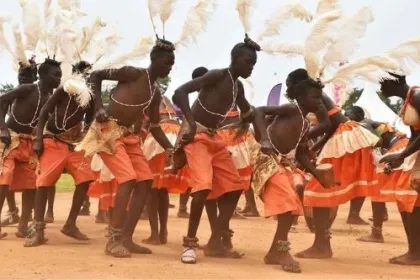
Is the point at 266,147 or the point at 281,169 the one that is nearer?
the point at 266,147

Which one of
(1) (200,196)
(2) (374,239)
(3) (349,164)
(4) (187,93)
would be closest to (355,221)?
(2) (374,239)

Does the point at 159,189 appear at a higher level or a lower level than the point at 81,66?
lower

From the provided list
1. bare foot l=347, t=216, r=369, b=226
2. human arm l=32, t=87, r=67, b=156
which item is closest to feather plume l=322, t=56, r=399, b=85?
human arm l=32, t=87, r=67, b=156

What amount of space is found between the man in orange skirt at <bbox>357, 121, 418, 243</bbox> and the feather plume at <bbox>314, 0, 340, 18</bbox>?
155 cm

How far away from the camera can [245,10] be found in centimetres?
578

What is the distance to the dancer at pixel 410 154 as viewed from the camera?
5445mm

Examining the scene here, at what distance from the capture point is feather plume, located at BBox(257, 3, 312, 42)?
227 inches

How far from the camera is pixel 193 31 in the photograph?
19.4ft

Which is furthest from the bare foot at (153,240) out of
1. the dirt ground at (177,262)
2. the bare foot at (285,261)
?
the bare foot at (285,261)

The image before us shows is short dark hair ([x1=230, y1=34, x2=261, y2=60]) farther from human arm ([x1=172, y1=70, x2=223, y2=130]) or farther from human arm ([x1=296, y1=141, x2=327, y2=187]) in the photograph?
human arm ([x1=296, y1=141, x2=327, y2=187])

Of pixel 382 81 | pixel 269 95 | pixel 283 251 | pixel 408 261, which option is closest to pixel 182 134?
pixel 283 251

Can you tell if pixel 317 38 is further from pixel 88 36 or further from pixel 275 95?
pixel 275 95

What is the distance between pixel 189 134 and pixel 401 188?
207cm

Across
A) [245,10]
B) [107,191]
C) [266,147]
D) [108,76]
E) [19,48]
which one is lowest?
[107,191]
